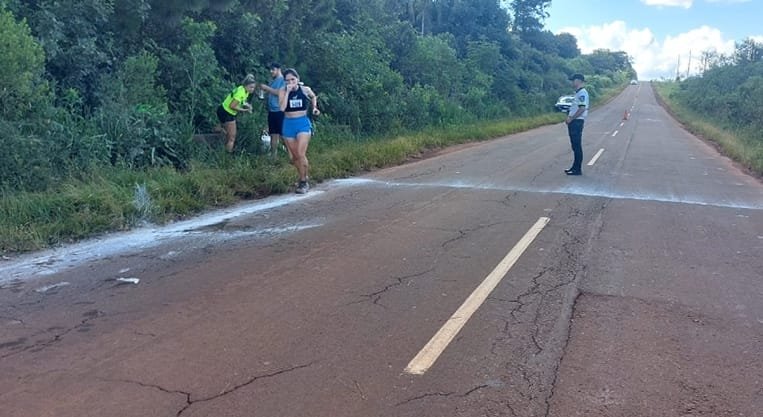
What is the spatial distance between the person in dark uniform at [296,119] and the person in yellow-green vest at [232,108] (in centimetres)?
145

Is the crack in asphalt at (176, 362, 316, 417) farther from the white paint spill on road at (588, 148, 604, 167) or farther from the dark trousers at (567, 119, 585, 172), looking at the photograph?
the white paint spill on road at (588, 148, 604, 167)

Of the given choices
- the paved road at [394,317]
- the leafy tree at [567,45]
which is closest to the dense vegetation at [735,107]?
the paved road at [394,317]

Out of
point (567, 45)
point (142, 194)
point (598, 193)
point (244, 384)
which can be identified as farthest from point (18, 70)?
point (567, 45)

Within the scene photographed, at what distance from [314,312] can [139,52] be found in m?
9.57

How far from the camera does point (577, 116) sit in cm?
1267

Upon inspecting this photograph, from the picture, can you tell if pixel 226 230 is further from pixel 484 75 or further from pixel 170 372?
pixel 484 75

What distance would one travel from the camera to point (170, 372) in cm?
371

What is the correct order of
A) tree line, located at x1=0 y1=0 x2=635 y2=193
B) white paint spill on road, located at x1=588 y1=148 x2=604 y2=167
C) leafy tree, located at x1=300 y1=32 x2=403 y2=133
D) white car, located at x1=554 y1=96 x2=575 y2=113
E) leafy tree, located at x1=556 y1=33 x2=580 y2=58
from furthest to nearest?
1. leafy tree, located at x1=556 y1=33 x2=580 y2=58
2. white car, located at x1=554 y1=96 x2=575 y2=113
3. leafy tree, located at x1=300 y1=32 x2=403 y2=133
4. white paint spill on road, located at x1=588 y1=148 x2=604 y2=167
5. tree line, located at x1=0 y1=0 x2=635 y2=193

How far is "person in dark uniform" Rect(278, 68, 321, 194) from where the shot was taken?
9.72 metres

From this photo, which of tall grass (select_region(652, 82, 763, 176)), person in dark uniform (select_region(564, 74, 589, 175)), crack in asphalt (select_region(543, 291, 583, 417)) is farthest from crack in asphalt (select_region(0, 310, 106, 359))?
tall grass (select_region(652, 82, 763, 176))

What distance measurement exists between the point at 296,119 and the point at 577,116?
589 cm

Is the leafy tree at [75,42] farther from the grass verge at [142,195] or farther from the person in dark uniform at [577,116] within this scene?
the person in dark uniform at [577,116]

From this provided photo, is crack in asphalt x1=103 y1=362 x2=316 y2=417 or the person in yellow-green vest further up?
the person in yellow-green vest

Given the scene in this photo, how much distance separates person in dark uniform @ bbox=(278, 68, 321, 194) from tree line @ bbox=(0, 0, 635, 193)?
1609 millimetres
